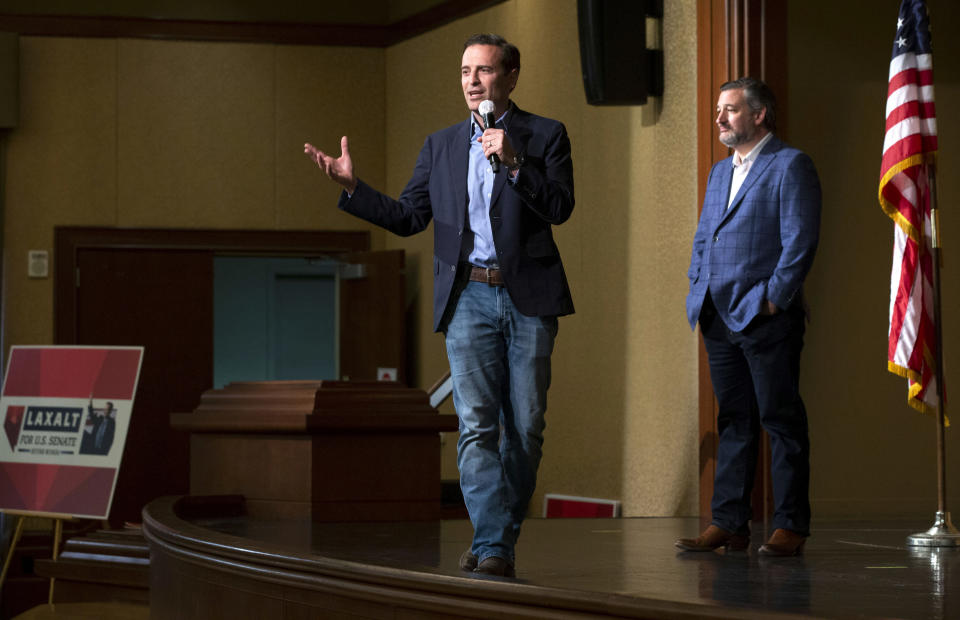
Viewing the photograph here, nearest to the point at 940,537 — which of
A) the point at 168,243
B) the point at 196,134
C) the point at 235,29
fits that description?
the point at 168,243

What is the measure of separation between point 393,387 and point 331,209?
134 inches

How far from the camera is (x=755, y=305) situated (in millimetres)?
3197

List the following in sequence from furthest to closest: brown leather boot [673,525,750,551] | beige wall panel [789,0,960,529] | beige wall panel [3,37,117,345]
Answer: beige wall panel [3,37,117,345]
beige wall panel [789,0,960,529]
brown leather boot [673,525,750,551]

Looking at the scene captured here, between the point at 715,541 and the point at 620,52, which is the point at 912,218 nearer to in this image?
the point at 715,541

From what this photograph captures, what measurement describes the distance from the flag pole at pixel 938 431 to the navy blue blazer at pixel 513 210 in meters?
1.45

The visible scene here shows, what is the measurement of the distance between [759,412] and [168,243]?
15.7 feet

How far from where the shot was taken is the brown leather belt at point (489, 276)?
262 centimetres

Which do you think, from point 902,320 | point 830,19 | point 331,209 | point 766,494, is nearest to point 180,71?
point 331,209

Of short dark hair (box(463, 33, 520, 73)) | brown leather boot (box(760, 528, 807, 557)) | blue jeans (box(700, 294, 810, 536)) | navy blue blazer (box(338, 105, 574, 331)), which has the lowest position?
brown leather boot (box(760, 528, 807, 557))

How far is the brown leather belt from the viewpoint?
8.59 ft

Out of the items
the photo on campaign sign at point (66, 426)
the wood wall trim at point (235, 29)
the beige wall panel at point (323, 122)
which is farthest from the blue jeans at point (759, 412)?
the beige wall panel at point (323, 122)

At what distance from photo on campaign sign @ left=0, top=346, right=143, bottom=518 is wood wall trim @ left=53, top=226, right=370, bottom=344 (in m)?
1.52

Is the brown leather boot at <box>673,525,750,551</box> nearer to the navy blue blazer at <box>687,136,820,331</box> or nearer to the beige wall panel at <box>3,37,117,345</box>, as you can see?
the navy blue blazer at <box>687,136,820,331</box>

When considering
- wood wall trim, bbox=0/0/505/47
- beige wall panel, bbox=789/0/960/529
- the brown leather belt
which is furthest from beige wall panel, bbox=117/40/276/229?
the brown leather belt
